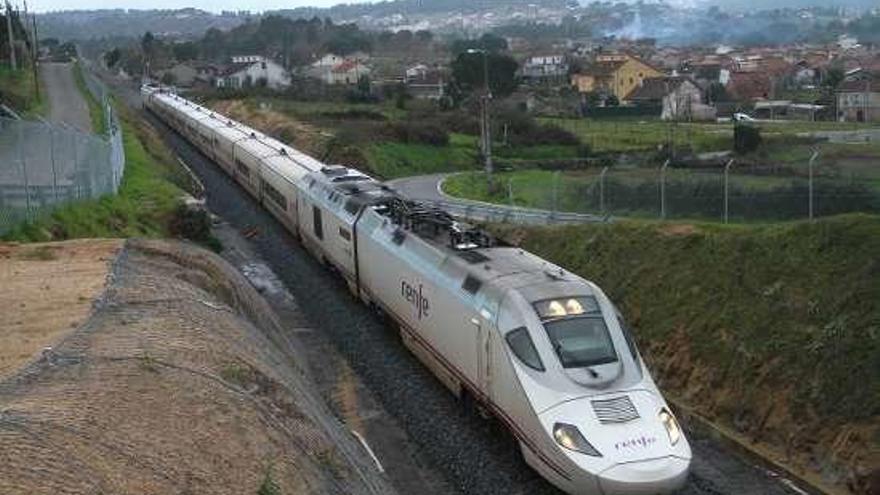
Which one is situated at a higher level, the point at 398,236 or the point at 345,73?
the point at 345,73

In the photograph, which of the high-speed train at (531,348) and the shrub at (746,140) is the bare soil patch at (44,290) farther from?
the shrub at (746,140)

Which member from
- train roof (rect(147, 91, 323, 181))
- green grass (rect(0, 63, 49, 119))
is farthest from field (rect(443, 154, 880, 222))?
green grass (rect(0, 63, 49, 119))

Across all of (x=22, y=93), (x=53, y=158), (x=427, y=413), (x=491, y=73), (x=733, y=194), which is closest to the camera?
(x=427, y=413)

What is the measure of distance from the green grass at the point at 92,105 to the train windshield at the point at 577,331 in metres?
36.5

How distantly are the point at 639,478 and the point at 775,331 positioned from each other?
600cm

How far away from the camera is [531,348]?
13930 millimetres

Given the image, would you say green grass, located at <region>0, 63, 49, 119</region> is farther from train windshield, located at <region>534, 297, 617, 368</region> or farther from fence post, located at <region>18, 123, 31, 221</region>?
train windshield, located at <region>534, 297, 617, 368</region>

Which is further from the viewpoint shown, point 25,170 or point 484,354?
point 25,170

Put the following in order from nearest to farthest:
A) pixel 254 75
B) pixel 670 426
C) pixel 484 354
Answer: pixel 670 426
pixel 484 354
pixel 254 75

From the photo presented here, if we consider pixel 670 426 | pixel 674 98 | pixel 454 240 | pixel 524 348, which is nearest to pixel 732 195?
pixel 454 240

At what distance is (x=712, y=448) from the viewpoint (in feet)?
52.4

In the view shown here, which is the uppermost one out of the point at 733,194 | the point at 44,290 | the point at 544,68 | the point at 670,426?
the point at 544,68

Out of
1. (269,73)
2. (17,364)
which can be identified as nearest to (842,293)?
(17,364)

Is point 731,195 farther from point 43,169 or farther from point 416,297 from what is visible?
point 43,169
